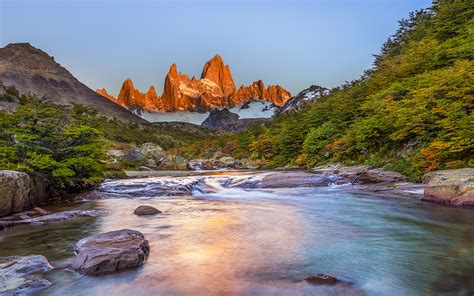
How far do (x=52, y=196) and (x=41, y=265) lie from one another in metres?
12.2

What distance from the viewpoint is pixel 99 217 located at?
14.1 m

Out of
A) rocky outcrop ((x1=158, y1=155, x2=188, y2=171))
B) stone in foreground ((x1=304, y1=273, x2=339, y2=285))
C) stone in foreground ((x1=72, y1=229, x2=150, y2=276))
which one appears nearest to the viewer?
stone in foreground ((x1=304, y1=273, x2=339, y2=285))

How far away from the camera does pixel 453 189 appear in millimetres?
14461

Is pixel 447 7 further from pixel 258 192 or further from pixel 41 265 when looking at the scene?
pixel 41 265

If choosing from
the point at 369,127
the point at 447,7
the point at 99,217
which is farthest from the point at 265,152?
the point at 99,217

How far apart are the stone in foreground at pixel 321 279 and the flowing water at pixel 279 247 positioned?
18cm

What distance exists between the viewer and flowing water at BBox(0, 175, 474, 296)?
21.6 ft

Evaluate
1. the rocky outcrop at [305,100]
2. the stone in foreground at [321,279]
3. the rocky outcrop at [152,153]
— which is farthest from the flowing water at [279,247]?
the rocky outcrop at [305,100]

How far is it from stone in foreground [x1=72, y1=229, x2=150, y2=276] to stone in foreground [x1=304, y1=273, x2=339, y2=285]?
398 cm

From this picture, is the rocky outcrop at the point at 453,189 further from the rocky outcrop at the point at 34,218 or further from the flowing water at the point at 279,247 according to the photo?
the rocky outcrop at the point at 34,218

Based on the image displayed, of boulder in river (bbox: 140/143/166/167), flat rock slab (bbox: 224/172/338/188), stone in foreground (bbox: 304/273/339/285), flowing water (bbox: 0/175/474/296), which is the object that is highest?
boulder in river (bbox: 140/143/166/167)

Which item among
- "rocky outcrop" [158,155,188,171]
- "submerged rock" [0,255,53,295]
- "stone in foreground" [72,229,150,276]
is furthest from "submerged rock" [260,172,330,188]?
"rocky outcrop" [158,155,188,171]

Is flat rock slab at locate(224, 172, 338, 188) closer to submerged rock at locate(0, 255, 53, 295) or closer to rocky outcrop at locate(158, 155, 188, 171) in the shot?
submerged rock at locate(0, 255, 53, 295)

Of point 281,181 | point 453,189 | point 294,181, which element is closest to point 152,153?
point 281,181
